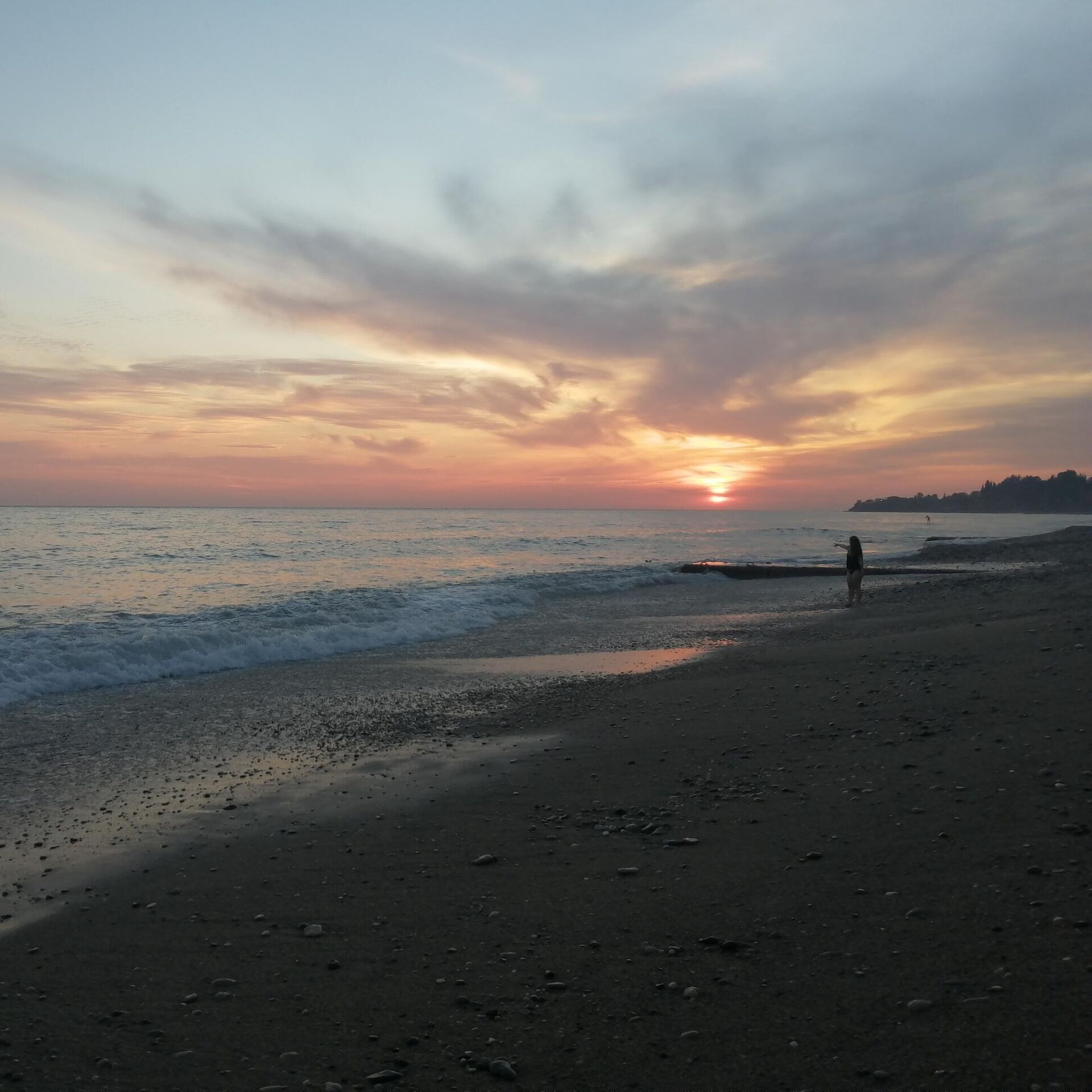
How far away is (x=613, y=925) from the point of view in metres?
4.96

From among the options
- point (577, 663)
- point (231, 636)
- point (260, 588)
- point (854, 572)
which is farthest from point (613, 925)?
point (260, 588)

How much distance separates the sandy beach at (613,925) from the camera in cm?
371

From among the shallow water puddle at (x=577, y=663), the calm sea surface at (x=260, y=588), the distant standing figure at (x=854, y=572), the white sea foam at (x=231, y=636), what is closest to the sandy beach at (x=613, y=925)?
the shallow water puddle at (x=577, y=663)

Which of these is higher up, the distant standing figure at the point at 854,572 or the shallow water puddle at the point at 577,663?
the distant standing figure at the point at 854,572

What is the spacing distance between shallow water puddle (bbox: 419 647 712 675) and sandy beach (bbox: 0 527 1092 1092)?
6.02 metres

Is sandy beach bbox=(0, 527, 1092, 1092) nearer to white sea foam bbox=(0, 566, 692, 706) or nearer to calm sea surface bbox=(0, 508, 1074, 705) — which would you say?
white sea foam bbox=(0, 566, 692, 706)

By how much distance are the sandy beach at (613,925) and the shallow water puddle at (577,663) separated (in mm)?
A: 6018

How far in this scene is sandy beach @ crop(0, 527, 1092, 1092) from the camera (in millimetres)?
3709

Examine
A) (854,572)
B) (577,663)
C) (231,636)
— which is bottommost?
(577,663)

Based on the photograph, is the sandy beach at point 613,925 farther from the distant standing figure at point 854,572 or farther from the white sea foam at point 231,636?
the distant standing figure at point 854,572

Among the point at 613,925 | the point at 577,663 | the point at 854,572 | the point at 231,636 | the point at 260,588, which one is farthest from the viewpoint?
the point at 260,588

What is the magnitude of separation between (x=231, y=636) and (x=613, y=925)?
15854mm

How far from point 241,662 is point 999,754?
14.8m

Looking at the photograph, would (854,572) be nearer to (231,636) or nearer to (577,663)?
(577,663)
